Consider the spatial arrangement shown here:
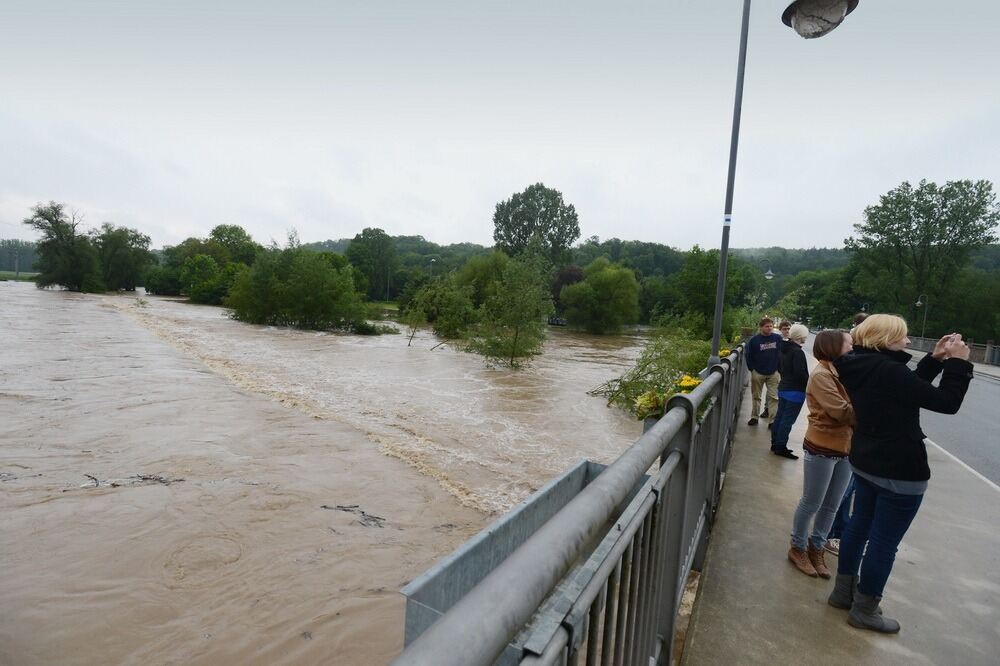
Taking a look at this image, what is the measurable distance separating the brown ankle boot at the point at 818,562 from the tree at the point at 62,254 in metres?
92.3

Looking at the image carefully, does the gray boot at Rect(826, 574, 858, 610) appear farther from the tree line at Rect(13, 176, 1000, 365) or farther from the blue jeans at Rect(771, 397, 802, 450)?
the tree line at Rect(13, 176, 1000, 365)

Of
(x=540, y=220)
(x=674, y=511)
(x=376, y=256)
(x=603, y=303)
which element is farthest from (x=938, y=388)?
(x=376, y=256)

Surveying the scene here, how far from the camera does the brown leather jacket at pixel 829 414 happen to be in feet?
11.8

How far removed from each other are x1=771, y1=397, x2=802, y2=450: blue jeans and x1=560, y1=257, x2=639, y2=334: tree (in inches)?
1958

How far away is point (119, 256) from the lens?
262 feet

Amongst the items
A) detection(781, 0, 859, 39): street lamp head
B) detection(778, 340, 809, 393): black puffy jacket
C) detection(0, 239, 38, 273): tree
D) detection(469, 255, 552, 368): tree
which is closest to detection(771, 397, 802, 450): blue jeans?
detection(778, 340, 809, 393): black puffy jacket

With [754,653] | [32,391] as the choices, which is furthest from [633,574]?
[32,391]

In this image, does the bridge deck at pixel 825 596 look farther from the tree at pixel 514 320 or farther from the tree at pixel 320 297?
the tree at pixel 320 297

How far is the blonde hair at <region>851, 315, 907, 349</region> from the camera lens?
3.06 metres

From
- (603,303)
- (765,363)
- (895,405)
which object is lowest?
(765,363)

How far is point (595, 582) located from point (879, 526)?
2.78 metres

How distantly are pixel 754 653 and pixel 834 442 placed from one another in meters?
1.58

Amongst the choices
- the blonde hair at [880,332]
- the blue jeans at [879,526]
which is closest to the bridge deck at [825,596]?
the blue jeans at [879,526]

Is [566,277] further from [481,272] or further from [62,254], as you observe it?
[62,254]
